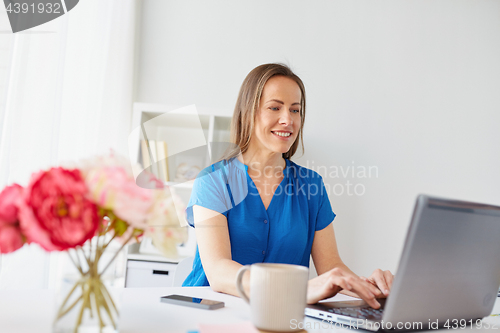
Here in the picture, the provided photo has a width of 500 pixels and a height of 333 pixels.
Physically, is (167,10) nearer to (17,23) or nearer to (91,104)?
(91,104)

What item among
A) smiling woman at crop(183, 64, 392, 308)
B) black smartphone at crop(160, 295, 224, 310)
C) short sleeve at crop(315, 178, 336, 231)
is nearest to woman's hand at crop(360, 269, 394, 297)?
smiling woman at crop(183, 64, 392, 308)

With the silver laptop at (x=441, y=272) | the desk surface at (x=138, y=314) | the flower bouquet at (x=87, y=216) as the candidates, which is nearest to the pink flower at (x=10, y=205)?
the flower bouquet at (x=87, y=216)

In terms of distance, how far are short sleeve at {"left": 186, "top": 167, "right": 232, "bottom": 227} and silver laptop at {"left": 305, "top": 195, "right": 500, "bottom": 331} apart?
602 mm

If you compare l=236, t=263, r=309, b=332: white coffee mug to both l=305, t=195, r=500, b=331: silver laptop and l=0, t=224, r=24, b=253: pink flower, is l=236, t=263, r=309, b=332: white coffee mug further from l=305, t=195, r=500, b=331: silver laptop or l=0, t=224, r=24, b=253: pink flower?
l=0, t=224, r=24, b=253: pink flower

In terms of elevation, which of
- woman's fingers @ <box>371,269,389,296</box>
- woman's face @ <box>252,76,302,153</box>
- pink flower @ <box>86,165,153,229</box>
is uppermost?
woman's face @ <box>252,76,302,153</box>

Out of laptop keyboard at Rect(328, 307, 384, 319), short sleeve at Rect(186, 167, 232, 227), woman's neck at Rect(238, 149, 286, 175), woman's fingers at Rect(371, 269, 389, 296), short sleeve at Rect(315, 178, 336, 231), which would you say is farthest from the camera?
woman's neck at Rect(238, 149, 286, 175)

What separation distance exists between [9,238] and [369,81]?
7.47ft

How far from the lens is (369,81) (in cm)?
242

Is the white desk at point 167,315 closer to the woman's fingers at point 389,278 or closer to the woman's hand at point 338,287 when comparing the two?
the woman's hand at point 338,287

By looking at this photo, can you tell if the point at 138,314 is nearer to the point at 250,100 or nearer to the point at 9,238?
the point at 9,238

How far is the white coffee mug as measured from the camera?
0.59 metres

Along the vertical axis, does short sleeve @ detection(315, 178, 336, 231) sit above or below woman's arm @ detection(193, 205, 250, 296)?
above

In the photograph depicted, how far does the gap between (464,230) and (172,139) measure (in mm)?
1726

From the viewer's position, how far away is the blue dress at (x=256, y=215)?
52.0 inches
